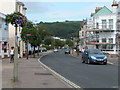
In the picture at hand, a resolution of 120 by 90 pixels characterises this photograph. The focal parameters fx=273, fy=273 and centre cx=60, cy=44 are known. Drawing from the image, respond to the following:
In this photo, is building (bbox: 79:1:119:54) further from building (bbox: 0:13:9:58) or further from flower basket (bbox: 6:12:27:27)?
flower basket (bbox: 6:12:27:27)

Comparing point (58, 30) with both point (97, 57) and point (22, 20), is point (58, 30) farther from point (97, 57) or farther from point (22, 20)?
point (22, 20)

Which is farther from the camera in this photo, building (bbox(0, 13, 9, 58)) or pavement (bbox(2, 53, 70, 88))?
building (bbox(0, 13, 9, 58))

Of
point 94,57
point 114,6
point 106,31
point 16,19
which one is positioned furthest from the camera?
point 114,6

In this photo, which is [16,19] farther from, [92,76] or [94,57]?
[94,57]

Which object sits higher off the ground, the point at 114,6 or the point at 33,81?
the point at 114,6

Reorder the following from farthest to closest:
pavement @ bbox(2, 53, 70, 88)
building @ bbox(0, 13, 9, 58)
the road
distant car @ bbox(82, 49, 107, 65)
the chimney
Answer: the chimney
building @ bbox(0, 13, 9, 58)
distant car @ bbox(82, 49, 107, 65)
the road
pavement @ bbox(2, 53, 70, 88)

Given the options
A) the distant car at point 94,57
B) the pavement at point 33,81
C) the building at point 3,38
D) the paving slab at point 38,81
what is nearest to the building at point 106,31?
the building at point 3,38

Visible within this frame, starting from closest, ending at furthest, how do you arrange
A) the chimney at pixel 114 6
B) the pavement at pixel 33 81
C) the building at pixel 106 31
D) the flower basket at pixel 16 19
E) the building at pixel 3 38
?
the pavement at pixel 33 81 → the flower basket at pixel 16 19 → the building at pixel 3 38 → the building at pixel 106 31 → the chimney at pixel 114 6

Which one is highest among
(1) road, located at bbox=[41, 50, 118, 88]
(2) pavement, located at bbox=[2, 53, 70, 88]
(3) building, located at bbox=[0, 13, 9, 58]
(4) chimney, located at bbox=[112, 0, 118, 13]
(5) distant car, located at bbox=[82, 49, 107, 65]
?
(4) chimney, located at bbox=[112, 0, 118, 13]

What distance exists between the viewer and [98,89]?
33.7 ft

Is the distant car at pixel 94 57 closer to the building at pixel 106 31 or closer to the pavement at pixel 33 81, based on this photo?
the pavement at pixel 33 81

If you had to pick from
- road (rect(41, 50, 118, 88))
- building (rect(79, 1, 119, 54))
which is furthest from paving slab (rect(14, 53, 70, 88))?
building (rect(79, 1, 119, 54))

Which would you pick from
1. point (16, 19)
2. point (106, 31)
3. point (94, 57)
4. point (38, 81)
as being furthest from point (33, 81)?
point (106, 31)

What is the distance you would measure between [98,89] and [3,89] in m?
3.51
